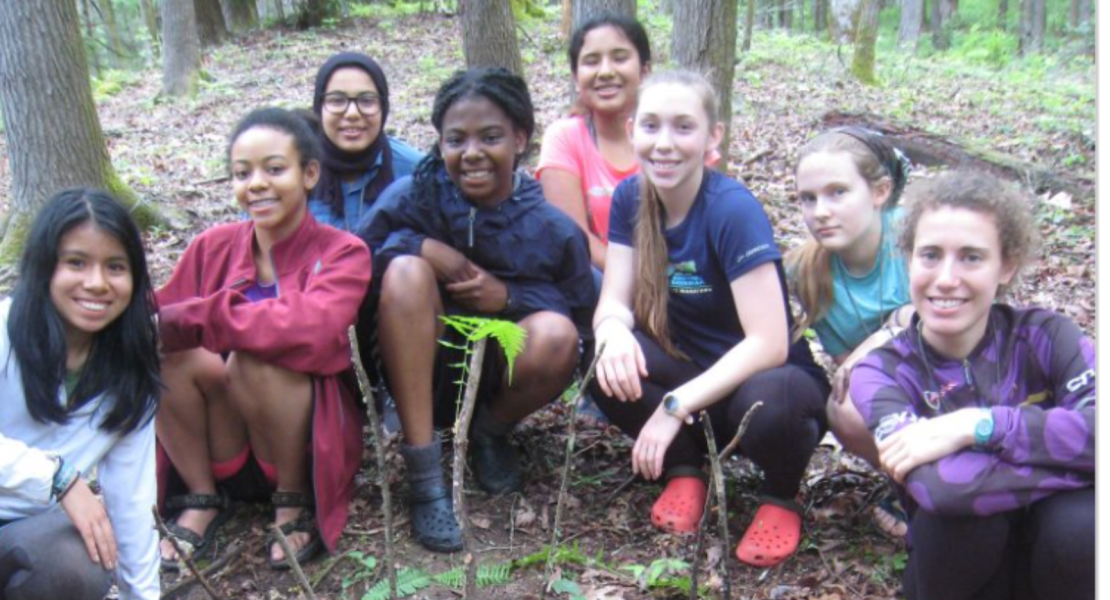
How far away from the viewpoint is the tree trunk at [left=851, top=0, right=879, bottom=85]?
1306 cm

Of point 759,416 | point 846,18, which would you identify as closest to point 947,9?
point 846,18

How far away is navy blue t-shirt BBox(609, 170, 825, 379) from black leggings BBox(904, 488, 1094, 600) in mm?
977

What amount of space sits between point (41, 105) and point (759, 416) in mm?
4976

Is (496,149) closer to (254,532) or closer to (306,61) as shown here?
(254,532)

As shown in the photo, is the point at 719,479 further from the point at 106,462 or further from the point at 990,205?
the point at 106,462

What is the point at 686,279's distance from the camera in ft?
10.6

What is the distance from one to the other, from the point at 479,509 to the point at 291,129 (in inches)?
62.2

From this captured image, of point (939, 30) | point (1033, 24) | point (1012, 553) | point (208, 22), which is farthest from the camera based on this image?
point (1033, 24)

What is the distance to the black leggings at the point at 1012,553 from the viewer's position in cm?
212

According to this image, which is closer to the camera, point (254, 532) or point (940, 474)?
point (940, 474)

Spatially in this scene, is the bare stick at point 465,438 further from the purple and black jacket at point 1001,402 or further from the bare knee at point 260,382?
the bare knee at point 260,382

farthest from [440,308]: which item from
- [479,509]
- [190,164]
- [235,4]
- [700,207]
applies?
[235,4]

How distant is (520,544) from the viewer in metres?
3.21

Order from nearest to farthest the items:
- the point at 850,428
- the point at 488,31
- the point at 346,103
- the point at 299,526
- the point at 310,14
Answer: the point at 850,428
the point at 299,526
the point at 346,103
the point at 488,31
the point at 310,14
